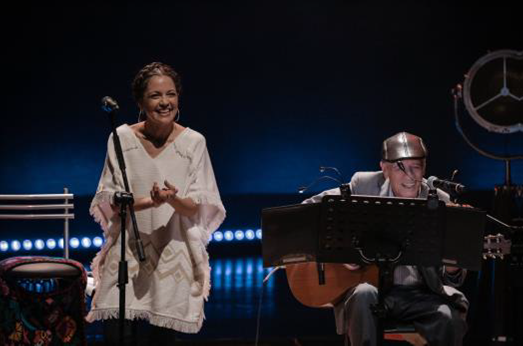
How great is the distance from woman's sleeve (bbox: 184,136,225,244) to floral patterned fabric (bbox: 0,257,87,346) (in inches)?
29.5

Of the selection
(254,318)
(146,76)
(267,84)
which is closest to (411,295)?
(146,76)

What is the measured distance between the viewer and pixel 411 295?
438 centimetres

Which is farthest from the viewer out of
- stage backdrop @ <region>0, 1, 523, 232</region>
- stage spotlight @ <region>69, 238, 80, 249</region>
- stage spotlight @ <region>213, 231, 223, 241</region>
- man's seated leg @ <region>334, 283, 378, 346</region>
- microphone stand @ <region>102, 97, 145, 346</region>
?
stage spotlight @ <region>213, 231, 223, 241</region>

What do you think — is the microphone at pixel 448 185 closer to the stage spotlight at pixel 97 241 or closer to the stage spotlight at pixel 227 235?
the stage spotlight at pixel 227 235

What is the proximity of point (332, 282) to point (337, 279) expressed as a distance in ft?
0.11

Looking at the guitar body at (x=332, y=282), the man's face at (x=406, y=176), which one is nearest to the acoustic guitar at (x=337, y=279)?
the guitar body at (x=332, y=282)

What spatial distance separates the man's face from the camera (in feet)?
14.3

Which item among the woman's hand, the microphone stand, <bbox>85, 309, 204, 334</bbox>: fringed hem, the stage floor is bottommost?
the stage floor

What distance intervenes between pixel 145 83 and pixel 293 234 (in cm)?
105

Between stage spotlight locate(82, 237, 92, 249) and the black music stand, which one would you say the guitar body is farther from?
stage spotlight locate(82, 237, 92, 249)

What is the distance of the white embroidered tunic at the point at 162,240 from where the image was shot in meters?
3.94

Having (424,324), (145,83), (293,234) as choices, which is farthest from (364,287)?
(145,83)

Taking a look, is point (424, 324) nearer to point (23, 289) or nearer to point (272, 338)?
point (272, 338)

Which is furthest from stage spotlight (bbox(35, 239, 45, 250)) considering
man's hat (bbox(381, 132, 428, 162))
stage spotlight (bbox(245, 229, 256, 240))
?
man's hat (bbox(381, 132, 428, 162))
